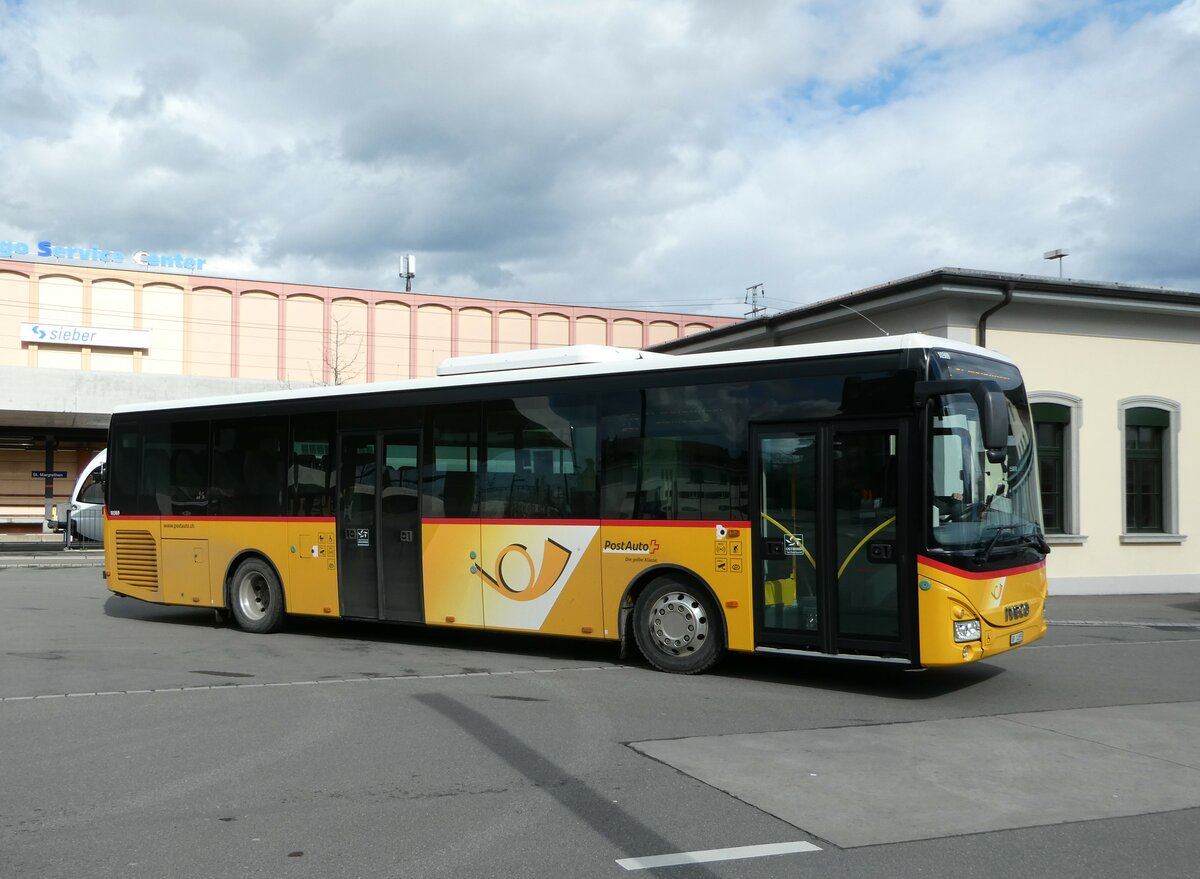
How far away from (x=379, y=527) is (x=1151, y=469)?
14581 millimetres

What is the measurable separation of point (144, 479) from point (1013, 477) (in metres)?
11.1

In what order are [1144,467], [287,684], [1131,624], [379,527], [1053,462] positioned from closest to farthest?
1. [287,684]
2. [379,527]
3. [1131,624]
4. [1053,462]
5. [1144,467]

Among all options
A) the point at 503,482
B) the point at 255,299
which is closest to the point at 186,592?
the point at 503,482

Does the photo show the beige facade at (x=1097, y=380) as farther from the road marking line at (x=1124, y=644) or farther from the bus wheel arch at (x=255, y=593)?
the bus wheel arch at (x=255, y=593)

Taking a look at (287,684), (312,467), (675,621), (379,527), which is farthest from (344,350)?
(675,621)

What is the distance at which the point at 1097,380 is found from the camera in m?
19.3

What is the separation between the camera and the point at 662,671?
1055 cm

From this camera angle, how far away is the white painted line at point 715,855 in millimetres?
5016

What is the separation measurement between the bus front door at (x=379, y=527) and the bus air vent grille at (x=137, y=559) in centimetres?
352

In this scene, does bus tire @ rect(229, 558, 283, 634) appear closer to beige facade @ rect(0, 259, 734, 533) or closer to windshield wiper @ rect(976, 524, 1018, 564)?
windshield wiper @ rect(976, 524, 1018, 564)

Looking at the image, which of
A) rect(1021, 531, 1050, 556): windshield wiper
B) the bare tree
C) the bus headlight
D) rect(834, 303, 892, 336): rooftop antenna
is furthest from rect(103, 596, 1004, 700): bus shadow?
the bare tree

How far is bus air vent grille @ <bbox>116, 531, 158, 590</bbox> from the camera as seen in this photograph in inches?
585

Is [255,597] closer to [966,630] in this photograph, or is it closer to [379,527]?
[379,527]

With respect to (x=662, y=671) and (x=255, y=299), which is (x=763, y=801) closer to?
(x=662, y=671)
